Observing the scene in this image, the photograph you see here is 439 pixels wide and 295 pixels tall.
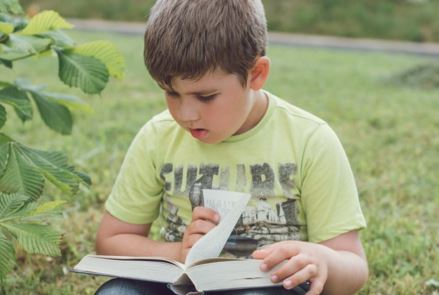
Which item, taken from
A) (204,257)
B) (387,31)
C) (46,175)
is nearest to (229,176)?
(204,257)

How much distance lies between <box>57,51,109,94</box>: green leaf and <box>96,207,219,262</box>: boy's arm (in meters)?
0.30

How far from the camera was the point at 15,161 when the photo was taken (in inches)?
68.5

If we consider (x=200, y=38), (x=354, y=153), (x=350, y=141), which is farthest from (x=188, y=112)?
(x=350, y=141)

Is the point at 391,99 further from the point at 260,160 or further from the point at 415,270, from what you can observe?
the point at 260,160

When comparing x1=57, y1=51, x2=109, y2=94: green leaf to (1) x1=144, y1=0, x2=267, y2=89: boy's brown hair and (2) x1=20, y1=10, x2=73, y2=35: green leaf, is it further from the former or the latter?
(1) x1=144, y1=0, x2=267, y2=89: boy's brown hair

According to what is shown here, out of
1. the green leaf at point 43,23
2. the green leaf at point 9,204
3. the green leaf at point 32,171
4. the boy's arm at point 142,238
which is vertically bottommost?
the boy's arm at point 142,238

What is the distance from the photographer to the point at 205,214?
1658 mm

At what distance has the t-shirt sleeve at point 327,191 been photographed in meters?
1.70

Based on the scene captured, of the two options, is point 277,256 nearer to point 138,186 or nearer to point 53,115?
point 138,186

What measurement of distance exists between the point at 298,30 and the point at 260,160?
11.7 metres

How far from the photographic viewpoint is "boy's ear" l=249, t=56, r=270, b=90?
1.66m

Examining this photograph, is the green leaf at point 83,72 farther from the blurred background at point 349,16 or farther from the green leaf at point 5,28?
the blurred background at point 349,16

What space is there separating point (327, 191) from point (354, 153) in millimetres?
2111

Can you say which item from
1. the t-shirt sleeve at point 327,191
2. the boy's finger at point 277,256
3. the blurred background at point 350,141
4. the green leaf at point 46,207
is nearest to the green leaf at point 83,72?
the blurred background at point 350,141
